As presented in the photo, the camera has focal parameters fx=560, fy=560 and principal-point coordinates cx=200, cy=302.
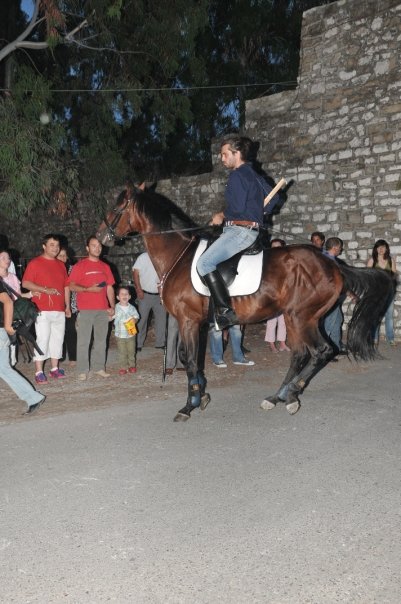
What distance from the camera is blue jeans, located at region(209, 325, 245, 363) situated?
8.53 meters

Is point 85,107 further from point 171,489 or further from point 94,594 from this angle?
point 94,594

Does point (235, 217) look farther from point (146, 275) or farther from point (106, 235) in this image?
point (146, 275)

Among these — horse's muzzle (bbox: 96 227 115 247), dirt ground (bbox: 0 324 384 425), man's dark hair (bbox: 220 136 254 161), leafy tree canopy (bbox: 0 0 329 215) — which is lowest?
dirt ground (bbox: 0 324 384 425)

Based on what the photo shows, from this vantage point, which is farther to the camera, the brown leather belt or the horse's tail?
the horse's tail

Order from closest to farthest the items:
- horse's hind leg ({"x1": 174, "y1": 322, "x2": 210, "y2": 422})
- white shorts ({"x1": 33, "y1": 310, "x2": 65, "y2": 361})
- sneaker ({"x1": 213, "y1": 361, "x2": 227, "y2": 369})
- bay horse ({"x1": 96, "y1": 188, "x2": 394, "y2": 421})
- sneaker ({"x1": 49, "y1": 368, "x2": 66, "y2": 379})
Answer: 1. horse's hind leg ({"x1": 174, "y1": 322, "x2": 210, "y2": 422})
2. bay horse ({"x1": 96, "y1": 188, "x2": 394, "y2": 421})
3. white shorts ({"x1": 33, "y1": 310, "x2": 65, "y2": 361})
4. sneaker ({"x1": 49, "y1": 368, "x2": 66, "y2": 379})
5. sneaker ({"x1": 213, "y1": 361, "x2": 227, "y2": 369})

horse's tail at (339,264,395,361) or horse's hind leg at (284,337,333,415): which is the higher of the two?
horse's tail at (339,264,395,361)

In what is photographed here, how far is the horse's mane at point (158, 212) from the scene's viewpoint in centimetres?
655

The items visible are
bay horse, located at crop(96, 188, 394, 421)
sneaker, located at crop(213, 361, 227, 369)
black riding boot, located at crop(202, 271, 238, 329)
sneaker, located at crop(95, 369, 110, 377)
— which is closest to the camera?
black riding boot, located at crop(202, 271, 238, 329)

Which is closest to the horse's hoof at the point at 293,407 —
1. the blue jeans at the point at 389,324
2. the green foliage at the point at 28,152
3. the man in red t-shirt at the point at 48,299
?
the man in red t-shirt at the point at 48,299

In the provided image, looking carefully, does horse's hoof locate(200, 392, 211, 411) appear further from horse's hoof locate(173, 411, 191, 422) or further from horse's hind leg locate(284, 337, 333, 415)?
horse's hind leg locate(284, 337, 333, 415)

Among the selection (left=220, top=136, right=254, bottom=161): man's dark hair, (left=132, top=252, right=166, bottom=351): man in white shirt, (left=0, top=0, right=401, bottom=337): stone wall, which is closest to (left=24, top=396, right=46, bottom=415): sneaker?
(left=132, top=252, right=166, bottom=351): man in white shirt

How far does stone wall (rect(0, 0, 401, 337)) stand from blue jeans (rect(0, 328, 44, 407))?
4.29 metres

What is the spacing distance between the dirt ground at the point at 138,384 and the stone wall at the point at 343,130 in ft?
8.58

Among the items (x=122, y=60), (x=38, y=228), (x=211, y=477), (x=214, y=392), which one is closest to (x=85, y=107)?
(x=122, y=60)
